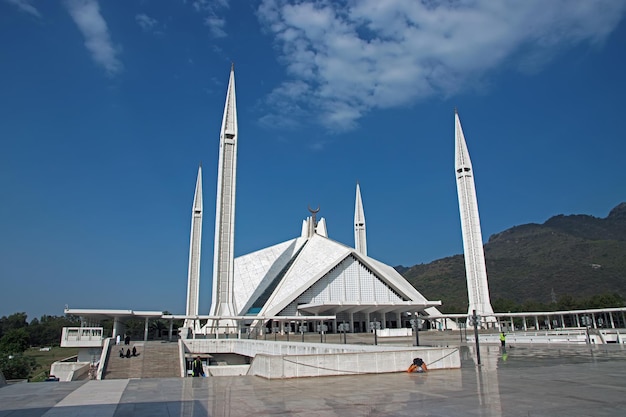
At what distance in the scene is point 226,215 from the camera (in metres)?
33.4

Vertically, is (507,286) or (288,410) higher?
(507,286)

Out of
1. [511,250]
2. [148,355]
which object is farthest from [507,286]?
[148,355]

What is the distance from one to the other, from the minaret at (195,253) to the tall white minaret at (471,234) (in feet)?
78.7

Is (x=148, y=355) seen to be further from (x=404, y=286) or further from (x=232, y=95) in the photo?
(x=404, y=286)

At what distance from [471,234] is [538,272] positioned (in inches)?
2080

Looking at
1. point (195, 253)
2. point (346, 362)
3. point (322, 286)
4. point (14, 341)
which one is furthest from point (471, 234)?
point (14, 341)

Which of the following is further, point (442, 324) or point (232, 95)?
point (442, 324)

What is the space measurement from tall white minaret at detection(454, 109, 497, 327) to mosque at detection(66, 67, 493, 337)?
84 millimetres

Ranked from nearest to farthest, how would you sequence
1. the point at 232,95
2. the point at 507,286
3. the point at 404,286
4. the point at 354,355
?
1. the point at 354,355
2. the point at 232,95
3. the point at 404,286
4. the point at 507,286

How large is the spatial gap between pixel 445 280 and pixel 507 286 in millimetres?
14166

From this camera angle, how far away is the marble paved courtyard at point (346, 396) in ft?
17.4

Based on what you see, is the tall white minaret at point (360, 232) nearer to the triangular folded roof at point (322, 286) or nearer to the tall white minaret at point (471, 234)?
the triangular folded roof at point (322, 286)

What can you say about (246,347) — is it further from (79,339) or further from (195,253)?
(195,253)

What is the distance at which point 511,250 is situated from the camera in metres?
118
